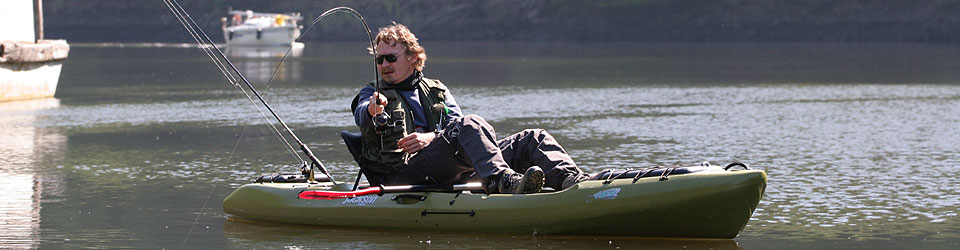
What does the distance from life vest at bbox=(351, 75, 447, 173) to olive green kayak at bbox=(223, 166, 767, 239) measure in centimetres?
22

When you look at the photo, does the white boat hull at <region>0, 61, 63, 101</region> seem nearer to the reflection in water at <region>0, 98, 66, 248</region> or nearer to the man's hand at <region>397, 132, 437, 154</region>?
the reflection in water at <region>0, 98, 66, 248</region>

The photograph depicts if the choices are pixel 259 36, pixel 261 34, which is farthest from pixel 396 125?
pixel 259 36

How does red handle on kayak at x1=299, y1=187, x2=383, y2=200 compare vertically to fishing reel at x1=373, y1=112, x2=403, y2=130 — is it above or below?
below

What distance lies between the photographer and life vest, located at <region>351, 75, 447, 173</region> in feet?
29.7

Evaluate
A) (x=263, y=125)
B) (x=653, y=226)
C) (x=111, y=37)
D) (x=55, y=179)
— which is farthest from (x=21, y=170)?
(x=111, y=37)

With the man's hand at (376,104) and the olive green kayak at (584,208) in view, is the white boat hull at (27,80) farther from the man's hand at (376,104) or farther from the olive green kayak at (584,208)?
the man's hand at (376,104)

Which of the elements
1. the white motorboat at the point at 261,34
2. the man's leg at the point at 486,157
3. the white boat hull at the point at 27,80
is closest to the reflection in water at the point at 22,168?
the white boat hull at the point at 27,80

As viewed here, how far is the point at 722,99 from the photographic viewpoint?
24844 millimetres

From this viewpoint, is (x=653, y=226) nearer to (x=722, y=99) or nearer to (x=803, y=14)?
(x=722, y=99)

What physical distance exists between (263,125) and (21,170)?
5740 mm

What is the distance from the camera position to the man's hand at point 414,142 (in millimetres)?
8984

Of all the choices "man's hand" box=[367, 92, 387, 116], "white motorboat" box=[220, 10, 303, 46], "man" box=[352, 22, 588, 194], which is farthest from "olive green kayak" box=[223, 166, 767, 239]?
"white motorboat" box=[220, 10, 303, 46]

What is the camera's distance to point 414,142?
899 centimetres

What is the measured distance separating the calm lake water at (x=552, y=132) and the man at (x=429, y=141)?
405mm
